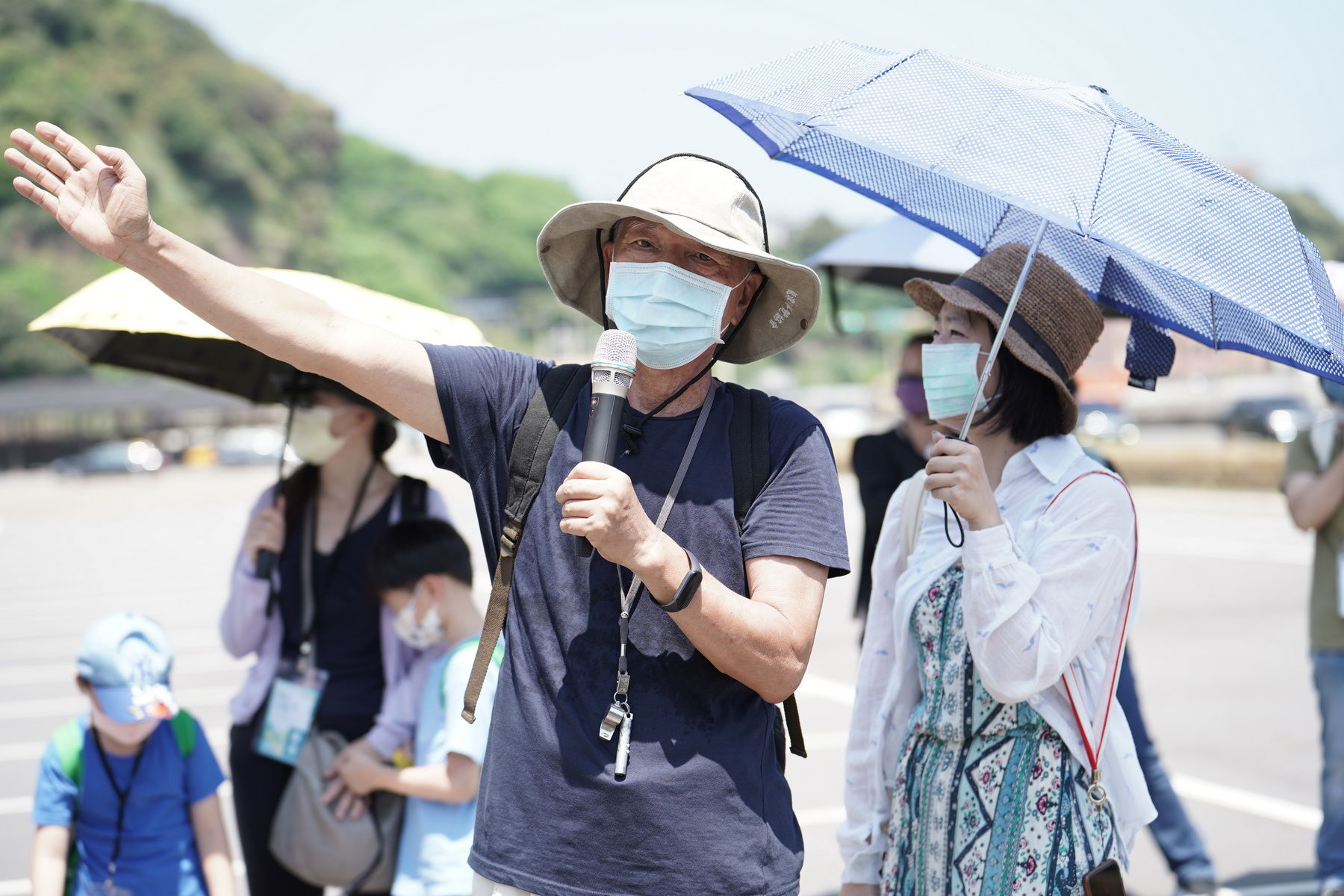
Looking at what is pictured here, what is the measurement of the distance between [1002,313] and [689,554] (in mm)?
1072

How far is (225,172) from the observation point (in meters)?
108

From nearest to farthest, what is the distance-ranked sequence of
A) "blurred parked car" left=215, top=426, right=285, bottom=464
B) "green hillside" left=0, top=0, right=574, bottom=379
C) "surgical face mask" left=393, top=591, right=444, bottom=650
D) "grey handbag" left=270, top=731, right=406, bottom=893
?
"grey handbag" left=270, top=731, right=406, bottom=893
"surgical face mask" left=393, top=591, right=444, bottom=650
"blurred parked car" left=215, top=426, right=285, bottom=464
"green hillside" left=0, top=0, right=574, bottom=379

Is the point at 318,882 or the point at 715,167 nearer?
the point at 715,167

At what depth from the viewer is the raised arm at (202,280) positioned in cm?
190

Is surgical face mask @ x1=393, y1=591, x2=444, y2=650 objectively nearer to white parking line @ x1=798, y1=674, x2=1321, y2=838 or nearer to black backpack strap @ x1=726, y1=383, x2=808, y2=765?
black backpack strap @ x1=726, y1=383, x2=808, y2=765

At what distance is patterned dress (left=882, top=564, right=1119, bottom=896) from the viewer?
2.43 metres

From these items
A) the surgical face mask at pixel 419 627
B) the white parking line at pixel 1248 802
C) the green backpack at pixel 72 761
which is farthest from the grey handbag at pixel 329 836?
the white parking line at pixel 1248 802

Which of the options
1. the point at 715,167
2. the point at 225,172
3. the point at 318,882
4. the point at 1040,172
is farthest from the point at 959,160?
the point at 225,172

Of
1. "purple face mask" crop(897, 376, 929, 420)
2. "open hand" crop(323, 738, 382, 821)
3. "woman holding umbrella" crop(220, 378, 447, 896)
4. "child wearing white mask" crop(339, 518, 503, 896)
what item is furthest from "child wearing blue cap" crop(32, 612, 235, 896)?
"purple face mask" crop(897, 376, 929, 420)

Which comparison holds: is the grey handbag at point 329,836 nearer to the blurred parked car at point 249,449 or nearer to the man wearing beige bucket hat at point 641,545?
the man wearing beige bucket hat at point 641,545

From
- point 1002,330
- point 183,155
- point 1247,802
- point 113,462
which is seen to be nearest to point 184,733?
point 1002,330

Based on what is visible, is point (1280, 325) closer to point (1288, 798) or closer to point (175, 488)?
point (1288, 798)

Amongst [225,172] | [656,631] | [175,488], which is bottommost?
[175,488]

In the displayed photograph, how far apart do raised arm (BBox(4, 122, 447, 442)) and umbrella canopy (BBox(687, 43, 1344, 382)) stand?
90 cm
